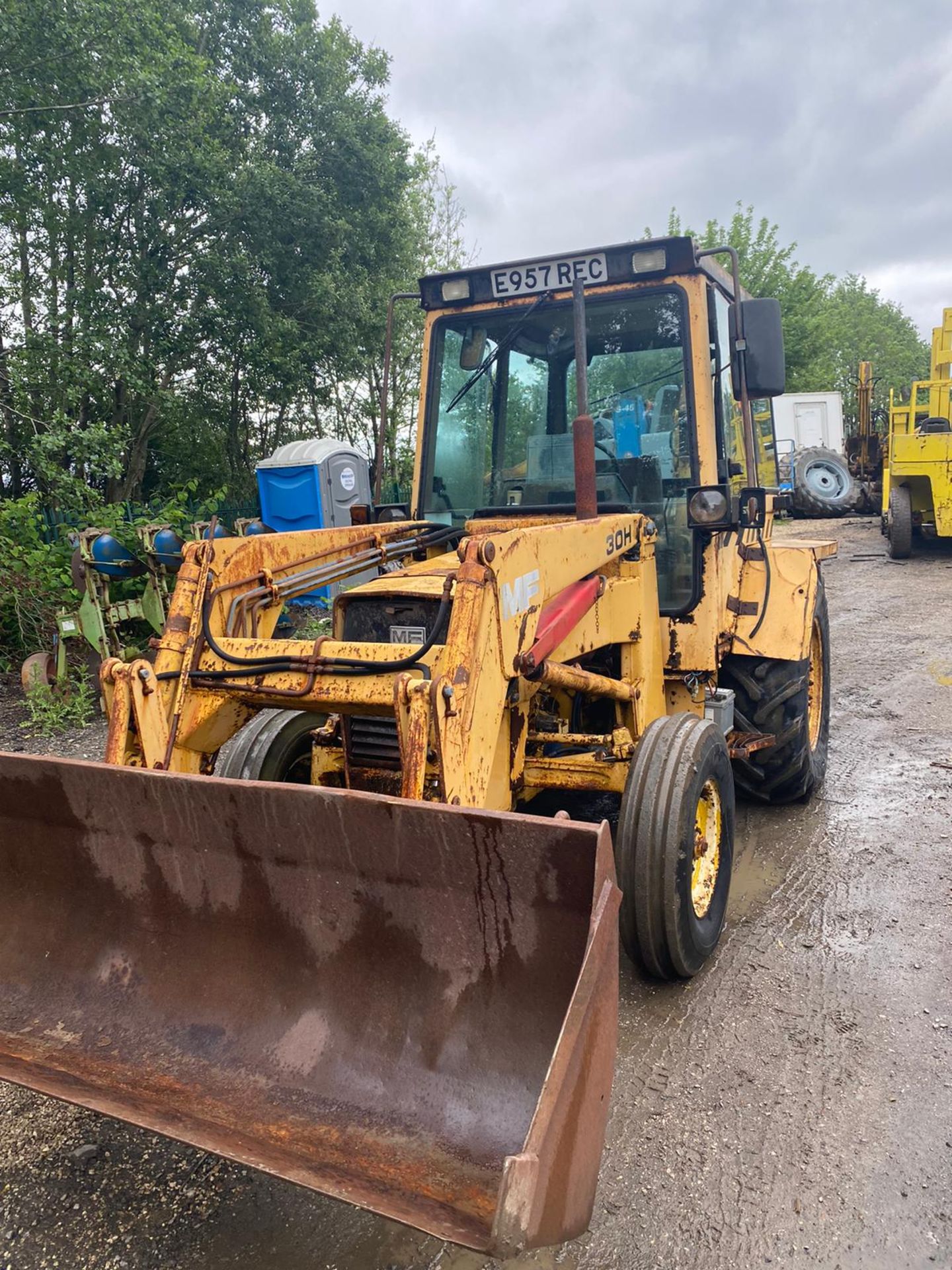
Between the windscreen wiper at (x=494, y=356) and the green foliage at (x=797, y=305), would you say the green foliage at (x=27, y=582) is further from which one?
the green foliage at (x=797, y=305)

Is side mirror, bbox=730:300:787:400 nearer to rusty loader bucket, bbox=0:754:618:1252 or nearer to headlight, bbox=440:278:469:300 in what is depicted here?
headlight, bbox=440:278:469:300

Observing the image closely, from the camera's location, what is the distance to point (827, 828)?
4.54 metres

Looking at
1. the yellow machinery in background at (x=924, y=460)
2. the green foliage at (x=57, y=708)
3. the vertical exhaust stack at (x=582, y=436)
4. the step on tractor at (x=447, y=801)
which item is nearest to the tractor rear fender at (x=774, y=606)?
the step on tractor at (x=447, y=801)

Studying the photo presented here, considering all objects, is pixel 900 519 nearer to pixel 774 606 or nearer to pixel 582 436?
pixel 774 606

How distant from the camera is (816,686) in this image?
5.42m

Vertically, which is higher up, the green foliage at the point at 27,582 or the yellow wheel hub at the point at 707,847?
the green foliage at the point at 27,582

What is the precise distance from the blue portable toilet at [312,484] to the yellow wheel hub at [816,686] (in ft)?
20.1

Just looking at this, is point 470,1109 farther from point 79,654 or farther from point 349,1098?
point 79,654

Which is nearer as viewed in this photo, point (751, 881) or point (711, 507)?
point (711, 507)

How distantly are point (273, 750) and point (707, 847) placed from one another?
5.99 ft

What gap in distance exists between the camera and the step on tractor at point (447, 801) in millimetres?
2043

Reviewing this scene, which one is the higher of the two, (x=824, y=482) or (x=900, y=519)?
(x=824, y=482)

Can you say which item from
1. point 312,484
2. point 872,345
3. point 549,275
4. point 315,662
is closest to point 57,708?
point 312,484

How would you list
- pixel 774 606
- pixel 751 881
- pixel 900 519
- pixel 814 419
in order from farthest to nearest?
1. pixel 814 419
2. pixel 900 519
3. pixel 774 606
4. pixel 751 881
